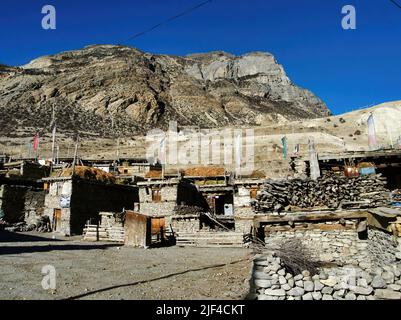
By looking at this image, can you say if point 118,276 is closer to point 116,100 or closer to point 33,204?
point 33,204

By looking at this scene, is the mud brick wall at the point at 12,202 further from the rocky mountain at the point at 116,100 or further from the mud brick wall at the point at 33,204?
the rocky mountain at the point at 116,100

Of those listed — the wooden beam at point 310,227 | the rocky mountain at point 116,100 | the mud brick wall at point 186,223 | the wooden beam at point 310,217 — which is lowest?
the mud brick wall at point 186,223

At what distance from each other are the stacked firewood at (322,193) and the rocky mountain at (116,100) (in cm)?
9154

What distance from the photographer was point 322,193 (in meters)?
A: 17.2

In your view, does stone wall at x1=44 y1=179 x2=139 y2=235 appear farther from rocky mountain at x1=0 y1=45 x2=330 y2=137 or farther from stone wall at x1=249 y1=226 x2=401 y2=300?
rocky mountain at x1=0 y1=45 x2=330 y2=137

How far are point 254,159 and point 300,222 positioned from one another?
44.6 meters

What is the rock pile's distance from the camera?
8930 mm

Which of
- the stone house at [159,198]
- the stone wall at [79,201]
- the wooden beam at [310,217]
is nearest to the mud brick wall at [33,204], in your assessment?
the stone wall at [79,201]

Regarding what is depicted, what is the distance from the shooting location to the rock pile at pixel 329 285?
893 cm

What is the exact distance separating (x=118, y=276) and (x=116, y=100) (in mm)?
132295

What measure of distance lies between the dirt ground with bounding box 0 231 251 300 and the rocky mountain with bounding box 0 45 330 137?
8711 centimetres

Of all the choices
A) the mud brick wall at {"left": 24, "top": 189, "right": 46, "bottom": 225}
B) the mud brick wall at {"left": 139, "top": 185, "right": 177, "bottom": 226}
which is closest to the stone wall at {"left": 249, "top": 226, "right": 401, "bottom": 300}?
the mud brick wall at {"left": 139, "top": 185, "right": 177, "bottom": 226}

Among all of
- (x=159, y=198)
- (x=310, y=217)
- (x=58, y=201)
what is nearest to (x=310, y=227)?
(x=310, y=217)

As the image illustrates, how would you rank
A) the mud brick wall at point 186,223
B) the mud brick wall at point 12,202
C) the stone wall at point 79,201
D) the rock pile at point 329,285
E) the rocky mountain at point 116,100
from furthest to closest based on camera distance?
the rocky mountain at point 116,100 < the mud brick wall at point 12,202 < the stone wall at point 79,201 < the mud brick wall at point 186,223 < the rock pile at point 329,285
